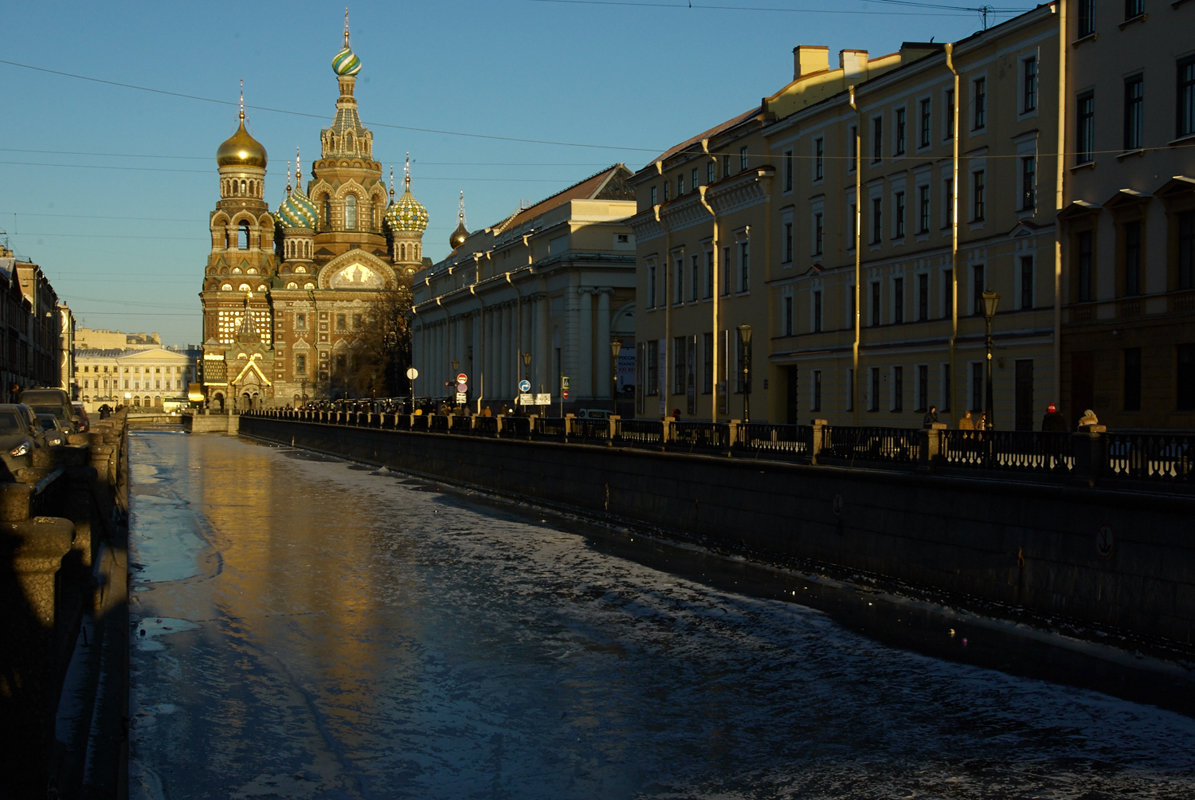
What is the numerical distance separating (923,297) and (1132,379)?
10.00 m

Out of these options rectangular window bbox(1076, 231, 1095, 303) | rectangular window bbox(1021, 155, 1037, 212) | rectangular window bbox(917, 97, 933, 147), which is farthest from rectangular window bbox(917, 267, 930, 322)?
rectangular window bbox(1076, 231, 1095, 303)

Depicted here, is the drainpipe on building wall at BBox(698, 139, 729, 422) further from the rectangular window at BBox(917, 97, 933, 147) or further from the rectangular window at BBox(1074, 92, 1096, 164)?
the rectangular window at BBox(1074, 92, 1096, 164)

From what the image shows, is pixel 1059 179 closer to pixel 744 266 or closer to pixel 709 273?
pixel 744 266

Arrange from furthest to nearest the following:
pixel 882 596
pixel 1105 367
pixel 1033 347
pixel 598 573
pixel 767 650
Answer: pixel 1033 347 → pixel 1105 367 → pixel 598 573 → pixel 882 596 → pixel 767 650

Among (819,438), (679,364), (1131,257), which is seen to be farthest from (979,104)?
(679,364)

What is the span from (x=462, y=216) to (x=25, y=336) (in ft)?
158

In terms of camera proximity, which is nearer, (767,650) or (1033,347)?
(767,650)

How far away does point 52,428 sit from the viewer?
111ft

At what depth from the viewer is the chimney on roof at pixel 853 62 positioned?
157ft

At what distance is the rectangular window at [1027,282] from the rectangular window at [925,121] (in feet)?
19.3

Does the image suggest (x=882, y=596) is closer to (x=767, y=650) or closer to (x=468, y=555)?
(x=767, y=650)

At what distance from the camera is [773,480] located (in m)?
25.6

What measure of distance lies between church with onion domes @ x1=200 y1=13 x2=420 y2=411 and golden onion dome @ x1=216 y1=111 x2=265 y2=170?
119 millimetres

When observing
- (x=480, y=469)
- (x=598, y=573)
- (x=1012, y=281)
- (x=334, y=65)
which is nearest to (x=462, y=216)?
(x=334, y=65)
